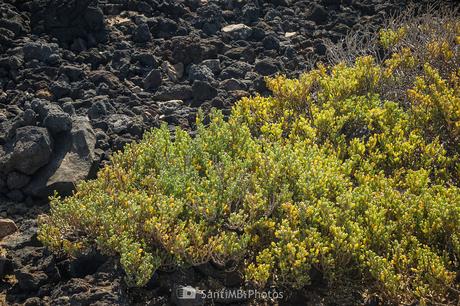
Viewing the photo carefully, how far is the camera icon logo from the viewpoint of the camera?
11.8 ft

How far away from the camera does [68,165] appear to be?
474 centimetres

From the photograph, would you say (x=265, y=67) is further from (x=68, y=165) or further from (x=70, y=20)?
(x=68, y=165)

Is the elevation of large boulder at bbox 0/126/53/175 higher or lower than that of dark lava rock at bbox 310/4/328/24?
lower

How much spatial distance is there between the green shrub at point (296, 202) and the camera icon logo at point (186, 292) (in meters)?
0.15

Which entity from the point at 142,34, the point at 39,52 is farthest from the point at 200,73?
the point at 39,52

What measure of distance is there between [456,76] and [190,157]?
2.72 m

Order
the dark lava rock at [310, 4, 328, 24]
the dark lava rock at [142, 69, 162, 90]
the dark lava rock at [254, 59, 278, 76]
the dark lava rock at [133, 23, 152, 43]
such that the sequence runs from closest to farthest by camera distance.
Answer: the dark lava rock at [142, 69, 162, 90]
the dark lava rock at [254, 59, 278, 76]
the dark lava rock at [133, 23, 152, 43]
the dark lava rock at [310, 4, 328, 24]

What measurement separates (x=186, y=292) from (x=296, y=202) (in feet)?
3.20

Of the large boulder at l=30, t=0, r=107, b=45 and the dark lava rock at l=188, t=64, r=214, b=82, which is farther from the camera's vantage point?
the large boulder at l=30, t=0, r=107, b=45

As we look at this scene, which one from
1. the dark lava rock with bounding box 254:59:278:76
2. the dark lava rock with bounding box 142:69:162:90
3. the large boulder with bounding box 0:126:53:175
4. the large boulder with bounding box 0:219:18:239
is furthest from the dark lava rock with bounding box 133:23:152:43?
the large boulder with bounding box 0:219:18:239

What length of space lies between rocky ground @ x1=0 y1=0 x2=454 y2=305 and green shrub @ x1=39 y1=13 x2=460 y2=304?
0.24 meters

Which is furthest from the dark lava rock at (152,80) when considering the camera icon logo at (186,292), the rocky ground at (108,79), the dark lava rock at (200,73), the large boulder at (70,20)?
the camera icon logo at (186,292)

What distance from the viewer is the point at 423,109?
5020 mm

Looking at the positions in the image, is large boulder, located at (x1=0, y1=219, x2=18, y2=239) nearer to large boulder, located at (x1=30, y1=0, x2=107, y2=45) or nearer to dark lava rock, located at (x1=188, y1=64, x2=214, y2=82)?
dark lava rock, located at (x1=188, y1=64, x2=214, y2=82)
